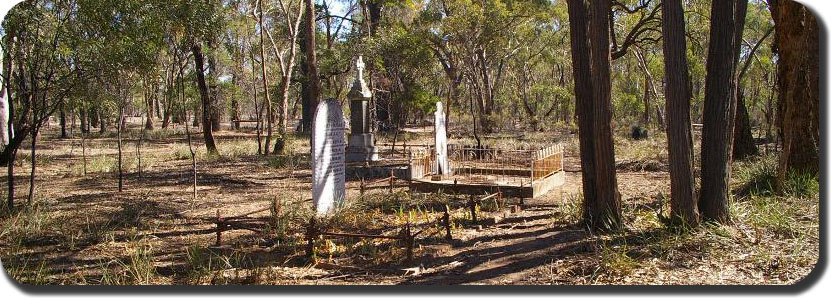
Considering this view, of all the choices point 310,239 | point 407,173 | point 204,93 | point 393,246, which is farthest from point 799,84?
point 204,93

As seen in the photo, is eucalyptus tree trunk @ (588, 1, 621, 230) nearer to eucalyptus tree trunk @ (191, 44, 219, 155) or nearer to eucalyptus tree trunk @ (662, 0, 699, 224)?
eucalyptus tree trunk @ (662, 0, 699, 224)

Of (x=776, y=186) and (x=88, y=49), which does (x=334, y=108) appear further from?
(x=776, y=186)

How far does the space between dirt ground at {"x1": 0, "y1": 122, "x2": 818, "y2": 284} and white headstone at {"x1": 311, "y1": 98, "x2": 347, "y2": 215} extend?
40 cm

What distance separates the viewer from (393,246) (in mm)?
6836

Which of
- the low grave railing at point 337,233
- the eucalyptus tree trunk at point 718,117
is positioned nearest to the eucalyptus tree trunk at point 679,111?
the eucalyptus tree trunk at point 718,117

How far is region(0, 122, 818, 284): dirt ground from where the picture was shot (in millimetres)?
5391

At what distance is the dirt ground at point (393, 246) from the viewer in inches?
212

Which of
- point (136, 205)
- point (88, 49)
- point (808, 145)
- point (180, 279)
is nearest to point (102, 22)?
point (88, 49)

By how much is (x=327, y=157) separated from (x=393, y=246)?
9.18ft

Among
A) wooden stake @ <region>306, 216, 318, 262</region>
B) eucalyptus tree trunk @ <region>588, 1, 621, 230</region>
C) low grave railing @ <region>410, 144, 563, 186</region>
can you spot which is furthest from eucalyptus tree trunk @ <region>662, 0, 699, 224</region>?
low grave railing @ <region>410, 144, 563, 186</region>

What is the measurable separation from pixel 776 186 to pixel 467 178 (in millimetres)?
5857

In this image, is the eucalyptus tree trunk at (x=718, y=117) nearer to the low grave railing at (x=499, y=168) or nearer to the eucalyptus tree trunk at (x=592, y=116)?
the eucalyptus tree trunk at (x=592, y=116)

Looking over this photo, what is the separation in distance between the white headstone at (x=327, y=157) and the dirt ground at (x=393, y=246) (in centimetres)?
40

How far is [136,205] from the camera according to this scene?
32.6 feet
